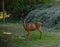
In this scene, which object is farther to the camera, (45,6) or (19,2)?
(45,6)

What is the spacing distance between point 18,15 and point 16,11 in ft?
1.43

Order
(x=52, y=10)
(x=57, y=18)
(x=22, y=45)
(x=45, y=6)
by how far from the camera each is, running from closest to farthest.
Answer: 1. (x=22, y=45)
2. (x=57, y=18)
3. (x=52, y=10)
4. (x=45, y=6)

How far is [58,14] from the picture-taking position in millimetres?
15844

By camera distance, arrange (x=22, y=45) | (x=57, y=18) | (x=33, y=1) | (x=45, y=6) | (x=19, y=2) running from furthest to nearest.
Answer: (x=33, y=1) < (x=45, y=6) < (x=57, y=18) < (x=19, y=2) < (x=22, y=45)

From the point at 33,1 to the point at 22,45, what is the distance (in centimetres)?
Result: 1172

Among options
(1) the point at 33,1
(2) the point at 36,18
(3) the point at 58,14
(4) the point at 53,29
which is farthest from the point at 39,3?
(4) the point at 53,29

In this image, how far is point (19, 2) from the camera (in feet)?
46.5

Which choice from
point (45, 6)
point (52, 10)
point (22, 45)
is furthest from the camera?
point (45, 6)

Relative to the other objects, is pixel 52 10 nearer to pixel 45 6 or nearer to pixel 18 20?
pixel 45 6

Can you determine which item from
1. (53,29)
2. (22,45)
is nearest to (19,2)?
(53,29)

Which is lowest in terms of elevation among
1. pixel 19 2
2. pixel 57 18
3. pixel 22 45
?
pixel 22 45

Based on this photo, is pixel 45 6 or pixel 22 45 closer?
pixel 22 45

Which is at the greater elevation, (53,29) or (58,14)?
(58,14)

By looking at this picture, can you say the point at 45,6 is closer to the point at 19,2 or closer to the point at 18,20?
the point at 18,20
